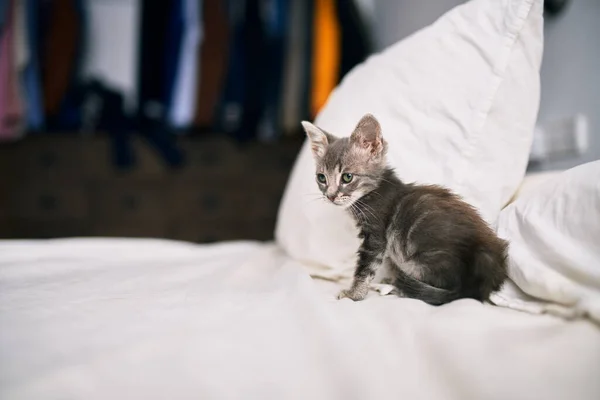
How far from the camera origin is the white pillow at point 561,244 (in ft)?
2.04

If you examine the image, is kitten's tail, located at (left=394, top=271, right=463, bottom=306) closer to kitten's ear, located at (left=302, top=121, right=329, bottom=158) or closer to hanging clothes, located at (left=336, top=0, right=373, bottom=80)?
kitten's ear, located at (left=302, top=121, right=329, bottom=158)

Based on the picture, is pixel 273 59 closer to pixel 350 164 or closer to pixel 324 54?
pixel 324 54

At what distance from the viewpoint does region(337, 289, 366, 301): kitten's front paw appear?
31.0 inches

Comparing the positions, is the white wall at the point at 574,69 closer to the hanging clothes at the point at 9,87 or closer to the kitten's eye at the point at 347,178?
the kitten's eye at the point at 347,178

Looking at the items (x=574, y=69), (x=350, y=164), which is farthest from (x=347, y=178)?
(x=574, y=69)

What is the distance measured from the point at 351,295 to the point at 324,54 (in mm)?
1644

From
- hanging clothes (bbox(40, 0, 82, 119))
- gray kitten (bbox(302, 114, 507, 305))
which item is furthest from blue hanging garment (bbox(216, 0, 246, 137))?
gray kitten (bbox(302, 114, 507, 305))

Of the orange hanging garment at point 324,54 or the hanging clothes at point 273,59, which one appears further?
the hanging clothes at point 273,59

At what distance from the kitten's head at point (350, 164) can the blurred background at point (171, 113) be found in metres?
1.28

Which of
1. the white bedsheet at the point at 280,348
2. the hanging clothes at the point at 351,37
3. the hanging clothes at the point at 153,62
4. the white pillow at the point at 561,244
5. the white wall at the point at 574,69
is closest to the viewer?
the white bedsheet at the point at 280,348

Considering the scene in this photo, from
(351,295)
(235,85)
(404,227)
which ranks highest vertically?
(235,85)

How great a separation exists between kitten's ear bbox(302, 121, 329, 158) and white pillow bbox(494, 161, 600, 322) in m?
0.40

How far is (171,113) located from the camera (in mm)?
2314

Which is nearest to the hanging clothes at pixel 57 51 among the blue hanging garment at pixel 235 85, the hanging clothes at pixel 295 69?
the blue hanging garment at pixel 235 85
